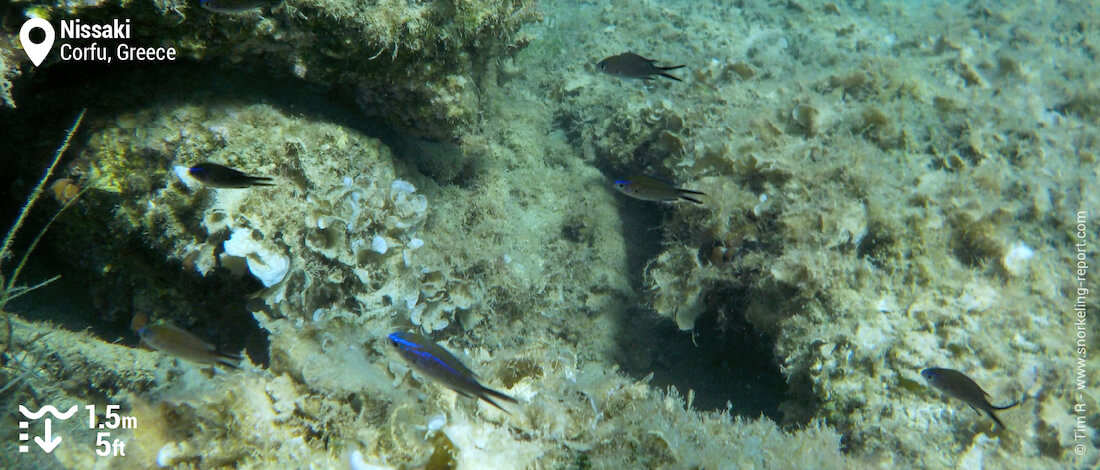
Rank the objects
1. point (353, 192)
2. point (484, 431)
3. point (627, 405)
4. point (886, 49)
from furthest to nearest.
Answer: point (886, 49) → point (353, 192) → point (627, 405) → point (484, 431)

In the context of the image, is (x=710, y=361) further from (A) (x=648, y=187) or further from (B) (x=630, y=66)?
(B) (x=630, y=66)

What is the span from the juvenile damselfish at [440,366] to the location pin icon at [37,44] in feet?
8.77

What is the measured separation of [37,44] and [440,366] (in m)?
2.93

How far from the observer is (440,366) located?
1.85m

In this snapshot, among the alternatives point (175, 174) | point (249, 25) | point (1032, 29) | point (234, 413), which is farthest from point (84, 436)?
point (1032, 29)

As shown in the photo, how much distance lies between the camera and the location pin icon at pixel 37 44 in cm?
245

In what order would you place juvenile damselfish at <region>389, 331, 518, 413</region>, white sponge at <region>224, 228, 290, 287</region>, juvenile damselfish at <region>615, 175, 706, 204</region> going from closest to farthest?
juvenile damselfish at <region>389, 331, 518, 413</region> < white sponge at <region>224, 228, 290, 287</region> < juvenile damselfish at <region>615, 175, 706, 204</region>

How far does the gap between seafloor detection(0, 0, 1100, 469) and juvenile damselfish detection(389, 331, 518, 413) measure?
0.42 meters

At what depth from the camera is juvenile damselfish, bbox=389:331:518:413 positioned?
183 centimetres

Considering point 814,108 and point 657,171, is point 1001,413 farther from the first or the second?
point 657,171

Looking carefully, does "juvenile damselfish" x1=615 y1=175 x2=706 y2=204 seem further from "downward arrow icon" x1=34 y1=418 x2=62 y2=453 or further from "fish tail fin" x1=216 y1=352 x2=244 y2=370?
"downward arrow icon" x1=34 y1=418 x2=62 y2=453

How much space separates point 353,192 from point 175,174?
1035mm

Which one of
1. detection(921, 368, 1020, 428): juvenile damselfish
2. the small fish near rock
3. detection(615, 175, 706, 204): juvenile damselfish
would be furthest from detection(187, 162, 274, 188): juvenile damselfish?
detection(921, 368, 1020, 428): juvenile damselfish

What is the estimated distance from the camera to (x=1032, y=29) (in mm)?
7750
